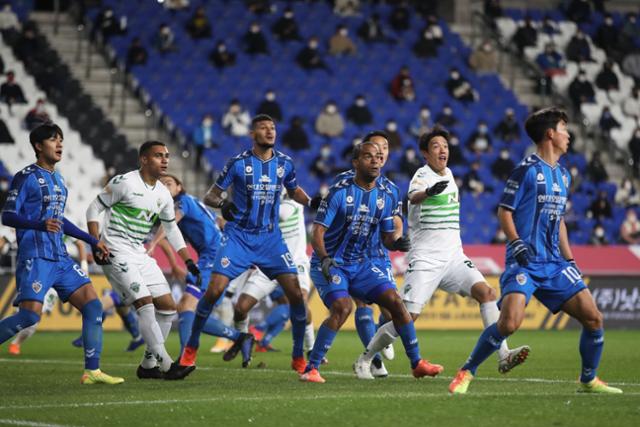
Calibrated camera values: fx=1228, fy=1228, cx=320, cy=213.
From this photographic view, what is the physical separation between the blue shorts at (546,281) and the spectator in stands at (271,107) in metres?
20.8

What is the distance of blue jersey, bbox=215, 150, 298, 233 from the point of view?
41.7 ft

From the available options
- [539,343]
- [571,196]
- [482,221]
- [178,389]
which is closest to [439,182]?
[178,389]

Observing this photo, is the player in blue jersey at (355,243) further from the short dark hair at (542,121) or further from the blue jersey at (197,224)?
the blue jersey at (197,224)

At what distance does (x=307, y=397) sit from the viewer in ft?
33.7

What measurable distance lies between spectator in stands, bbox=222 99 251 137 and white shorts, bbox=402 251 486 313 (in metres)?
17.2

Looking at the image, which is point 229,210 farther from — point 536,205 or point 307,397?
point 536,205

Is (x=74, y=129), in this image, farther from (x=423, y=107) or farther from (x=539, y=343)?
(x=539, y=343)

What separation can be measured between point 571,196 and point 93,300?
22274 mm

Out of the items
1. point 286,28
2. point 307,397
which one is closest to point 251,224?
point 307,397

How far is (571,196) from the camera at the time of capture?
32.2m

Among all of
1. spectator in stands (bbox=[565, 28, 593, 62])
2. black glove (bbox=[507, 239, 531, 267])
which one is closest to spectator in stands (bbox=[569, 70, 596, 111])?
spectator in stands (bbox=[565, 28, 593, 62])

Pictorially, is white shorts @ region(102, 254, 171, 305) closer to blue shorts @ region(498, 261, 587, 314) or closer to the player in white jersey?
the player in white jersey

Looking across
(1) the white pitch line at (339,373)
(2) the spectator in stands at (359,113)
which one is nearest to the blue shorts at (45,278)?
(1) the white pitch line at (339,373)

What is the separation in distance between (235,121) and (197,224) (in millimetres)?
14713
